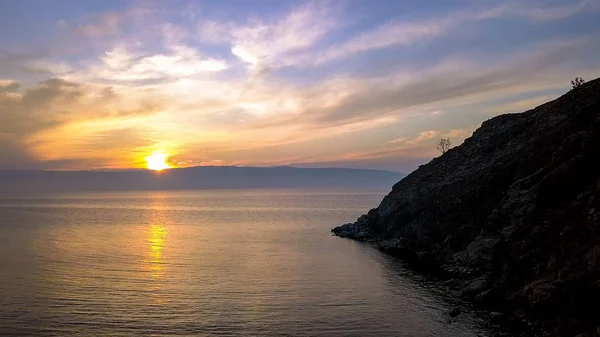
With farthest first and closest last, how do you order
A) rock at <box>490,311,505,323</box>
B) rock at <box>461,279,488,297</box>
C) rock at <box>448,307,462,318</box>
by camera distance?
rock at <box>461,279,488,297</box>
rock at <box>448,307,462,318</box>
rock at <box>490,311,505,323</box>

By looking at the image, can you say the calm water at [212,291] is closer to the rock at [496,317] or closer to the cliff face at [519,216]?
the rock at [496,317]

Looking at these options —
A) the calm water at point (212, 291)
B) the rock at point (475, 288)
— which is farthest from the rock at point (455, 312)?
the rock at point (475, 288)

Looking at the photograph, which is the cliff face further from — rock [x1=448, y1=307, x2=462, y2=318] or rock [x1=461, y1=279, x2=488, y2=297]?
rock [x1=448, y1=307, x2=462, y2=318]

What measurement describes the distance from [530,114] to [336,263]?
6477 cm

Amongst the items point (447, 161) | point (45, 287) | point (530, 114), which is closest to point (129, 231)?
→ point (45, 287)

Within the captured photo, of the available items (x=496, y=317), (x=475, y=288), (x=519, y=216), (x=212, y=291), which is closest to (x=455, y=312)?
(x=496, y=317)

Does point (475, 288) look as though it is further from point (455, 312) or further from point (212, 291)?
point (212, 291)

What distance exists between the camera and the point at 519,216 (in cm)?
7044

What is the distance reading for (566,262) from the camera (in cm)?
5050

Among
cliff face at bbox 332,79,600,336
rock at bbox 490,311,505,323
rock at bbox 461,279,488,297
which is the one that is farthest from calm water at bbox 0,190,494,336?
cliff face at bbox 332,79,600,336

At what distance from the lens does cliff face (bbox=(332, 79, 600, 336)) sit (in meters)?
48.9

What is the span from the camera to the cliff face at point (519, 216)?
4891 centimetres

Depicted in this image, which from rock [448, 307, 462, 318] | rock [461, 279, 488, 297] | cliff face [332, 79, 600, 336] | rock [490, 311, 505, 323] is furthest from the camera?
rock [461, 279, 488, 297]

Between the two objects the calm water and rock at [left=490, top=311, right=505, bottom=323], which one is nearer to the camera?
the calm water
